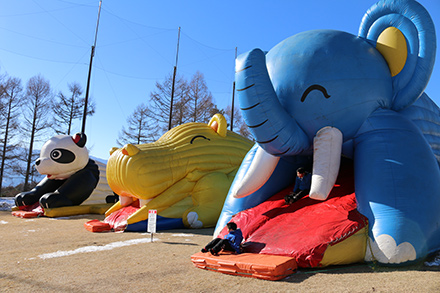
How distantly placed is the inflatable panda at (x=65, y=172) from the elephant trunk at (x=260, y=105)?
8.61m

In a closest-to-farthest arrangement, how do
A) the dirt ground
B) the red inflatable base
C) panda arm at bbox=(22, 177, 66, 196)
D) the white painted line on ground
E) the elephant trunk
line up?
the dirt ground → the red inflatable base → the elephant trunk → the white painted line on ground → panda arm at bbox=(22, 177, 66, 196)

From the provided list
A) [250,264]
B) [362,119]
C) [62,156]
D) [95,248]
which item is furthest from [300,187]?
[62,156]

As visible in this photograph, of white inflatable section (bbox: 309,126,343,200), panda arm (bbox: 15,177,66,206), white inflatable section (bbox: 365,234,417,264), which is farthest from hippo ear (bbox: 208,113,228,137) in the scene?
panda arm (bbox: 15,177,66,206)

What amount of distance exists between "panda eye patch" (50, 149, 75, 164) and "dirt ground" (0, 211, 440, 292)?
18.4 ft

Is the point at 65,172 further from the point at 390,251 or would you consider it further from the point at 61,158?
the point at 390,251

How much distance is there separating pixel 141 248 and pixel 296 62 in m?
3.56

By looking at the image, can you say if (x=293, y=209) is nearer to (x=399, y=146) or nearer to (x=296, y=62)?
(x=399, y=146)

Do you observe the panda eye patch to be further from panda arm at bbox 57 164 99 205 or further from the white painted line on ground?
the white painted line on ground

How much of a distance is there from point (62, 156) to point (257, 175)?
8.55 metres

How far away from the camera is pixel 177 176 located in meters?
8.05

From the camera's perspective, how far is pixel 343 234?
12.6 ft

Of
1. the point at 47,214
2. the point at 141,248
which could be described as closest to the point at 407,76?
the point at 141,248

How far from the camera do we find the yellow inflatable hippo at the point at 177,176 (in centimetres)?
755

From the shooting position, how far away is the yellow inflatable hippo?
755cm
